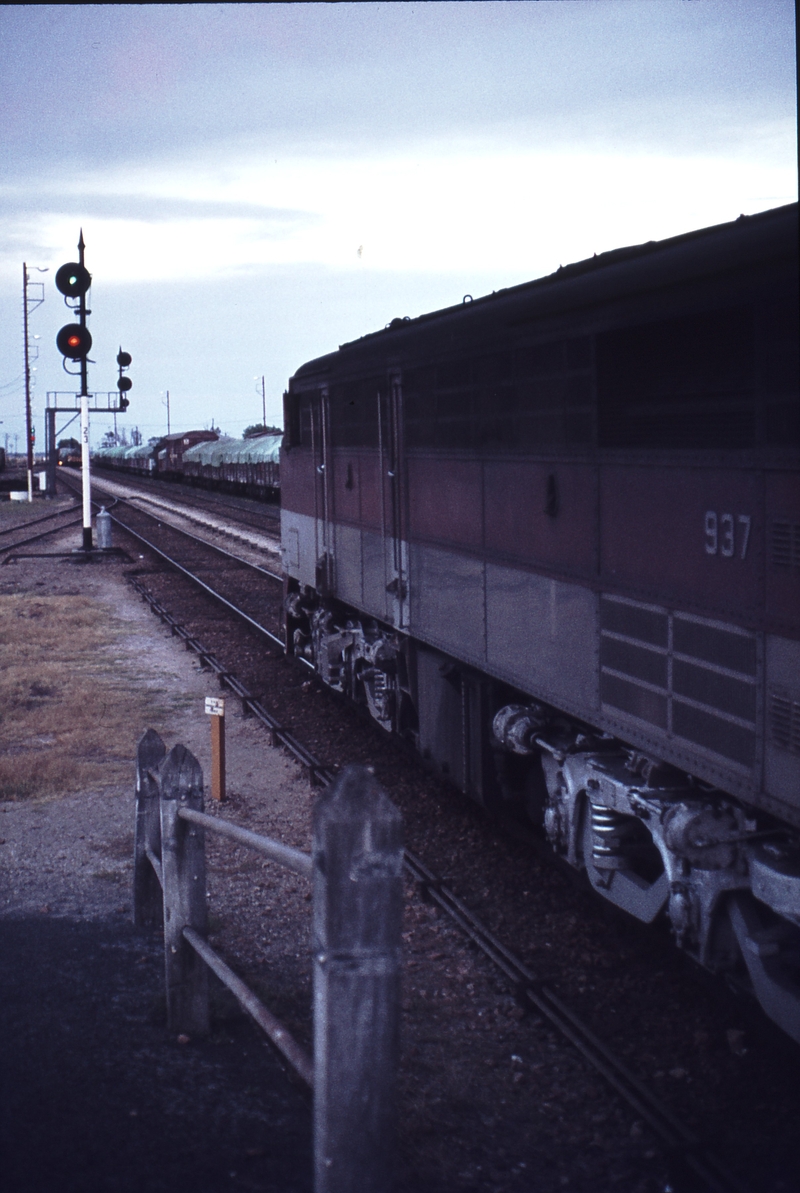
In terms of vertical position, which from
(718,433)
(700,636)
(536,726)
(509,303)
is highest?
(509,303)

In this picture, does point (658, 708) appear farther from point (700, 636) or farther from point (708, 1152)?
point (708, 1152)

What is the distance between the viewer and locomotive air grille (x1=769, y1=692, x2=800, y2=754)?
14.6 feet

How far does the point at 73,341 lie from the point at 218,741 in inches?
699

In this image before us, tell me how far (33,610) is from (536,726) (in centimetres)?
1452

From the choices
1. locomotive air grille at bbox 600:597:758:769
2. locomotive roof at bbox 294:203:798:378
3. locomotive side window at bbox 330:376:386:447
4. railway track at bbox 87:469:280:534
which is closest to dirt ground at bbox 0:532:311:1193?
locomotive air grille at bbox 600:597:758:769

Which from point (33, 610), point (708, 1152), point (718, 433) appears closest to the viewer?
point (708, 1152)

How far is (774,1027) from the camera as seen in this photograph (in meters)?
5.18

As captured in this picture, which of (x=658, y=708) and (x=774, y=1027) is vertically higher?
(x=658, y=708)

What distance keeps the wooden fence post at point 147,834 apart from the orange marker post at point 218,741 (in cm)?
252

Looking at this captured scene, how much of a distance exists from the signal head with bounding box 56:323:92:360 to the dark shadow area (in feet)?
67.1

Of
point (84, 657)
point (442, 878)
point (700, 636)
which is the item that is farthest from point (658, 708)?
point (84, 657)

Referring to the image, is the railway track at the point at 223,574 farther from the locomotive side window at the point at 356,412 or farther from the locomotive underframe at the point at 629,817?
the locomotive underframe at the point at 629,817

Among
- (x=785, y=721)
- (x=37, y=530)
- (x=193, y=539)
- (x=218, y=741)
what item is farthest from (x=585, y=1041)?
(x=37, y=530)

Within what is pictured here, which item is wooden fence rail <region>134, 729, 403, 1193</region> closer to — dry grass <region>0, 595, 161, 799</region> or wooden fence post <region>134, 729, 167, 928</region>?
wooden fence post <region>134, 729, 167, 928</region>
